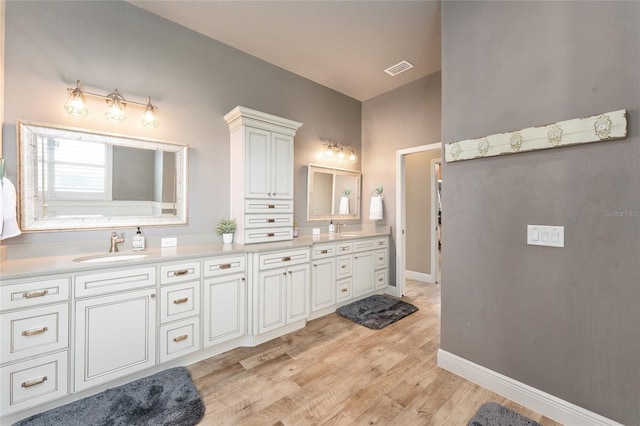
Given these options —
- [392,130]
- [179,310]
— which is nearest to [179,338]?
[179,310]

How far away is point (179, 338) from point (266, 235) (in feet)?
3.97

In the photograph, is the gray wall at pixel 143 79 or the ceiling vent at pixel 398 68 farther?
the ceiling vent at pixel 398 68

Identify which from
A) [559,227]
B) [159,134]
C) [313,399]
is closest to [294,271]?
[313,399]

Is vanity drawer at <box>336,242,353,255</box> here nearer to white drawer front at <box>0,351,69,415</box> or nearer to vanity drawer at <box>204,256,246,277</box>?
vanity drawer at <box>204,256,246,277</box>

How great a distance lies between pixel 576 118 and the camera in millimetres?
1542

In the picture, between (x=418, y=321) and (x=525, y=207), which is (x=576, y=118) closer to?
(x=525, y=207)

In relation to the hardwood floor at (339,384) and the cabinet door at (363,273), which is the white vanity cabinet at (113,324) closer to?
the hardwood floor at (339,384)

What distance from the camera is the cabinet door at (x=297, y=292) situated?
2.70 meters

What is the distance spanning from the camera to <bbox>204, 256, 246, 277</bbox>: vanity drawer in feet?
7.30

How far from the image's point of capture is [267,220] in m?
2.90

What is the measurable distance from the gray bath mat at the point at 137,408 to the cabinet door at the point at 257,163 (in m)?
1.70

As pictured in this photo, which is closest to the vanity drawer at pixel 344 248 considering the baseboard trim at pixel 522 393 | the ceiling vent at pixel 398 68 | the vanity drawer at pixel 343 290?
the vanity drawer at pixel 343 290

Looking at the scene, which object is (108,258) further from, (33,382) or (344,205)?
(344,205)

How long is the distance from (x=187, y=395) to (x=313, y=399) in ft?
2.78
